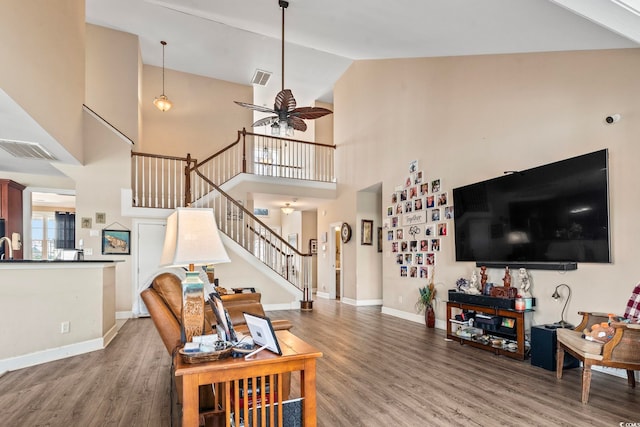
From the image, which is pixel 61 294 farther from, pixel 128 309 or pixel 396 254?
pixel 396 254

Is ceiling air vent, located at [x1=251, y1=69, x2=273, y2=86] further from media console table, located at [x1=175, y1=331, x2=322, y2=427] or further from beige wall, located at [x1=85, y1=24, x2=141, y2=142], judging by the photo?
media console table, located at [x1=175, y1=331, x2=322, y2=427]

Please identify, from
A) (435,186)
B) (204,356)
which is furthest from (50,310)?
(435,186)

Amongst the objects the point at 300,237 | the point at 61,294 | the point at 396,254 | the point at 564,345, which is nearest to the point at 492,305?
the point at 564,345

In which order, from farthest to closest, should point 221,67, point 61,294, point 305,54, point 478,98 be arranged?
point 221,67 → point 305,54 → point 478,98 → point 61,294

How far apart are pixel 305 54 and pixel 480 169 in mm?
5248

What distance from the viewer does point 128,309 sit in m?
6.80

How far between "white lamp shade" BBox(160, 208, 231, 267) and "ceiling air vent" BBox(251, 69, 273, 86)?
7730mm

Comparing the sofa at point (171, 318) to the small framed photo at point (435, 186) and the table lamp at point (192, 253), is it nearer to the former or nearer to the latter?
the table lamp at point (192, 253)

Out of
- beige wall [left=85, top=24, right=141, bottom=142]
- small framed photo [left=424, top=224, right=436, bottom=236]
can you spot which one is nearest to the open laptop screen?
small framed photo [left=424, top=224, right=436, bottom=236]

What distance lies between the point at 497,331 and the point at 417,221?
7.91ft

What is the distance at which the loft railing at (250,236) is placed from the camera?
7590 millimetres

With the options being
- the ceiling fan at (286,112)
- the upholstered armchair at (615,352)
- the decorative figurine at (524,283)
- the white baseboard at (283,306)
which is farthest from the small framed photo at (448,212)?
the white baseboard at (283,306)

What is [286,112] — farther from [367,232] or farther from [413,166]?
[367,232]

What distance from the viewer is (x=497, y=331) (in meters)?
4.21
